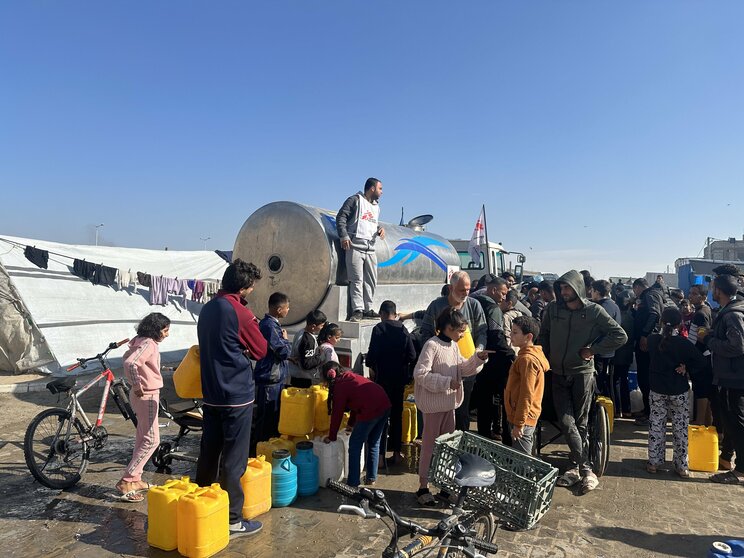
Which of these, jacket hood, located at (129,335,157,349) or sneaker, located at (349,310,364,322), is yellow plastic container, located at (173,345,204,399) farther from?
sneaker, located at (349,310,364,322)

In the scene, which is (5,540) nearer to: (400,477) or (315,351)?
(315,351)

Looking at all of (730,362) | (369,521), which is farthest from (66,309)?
(730,362)

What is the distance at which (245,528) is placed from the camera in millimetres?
4035

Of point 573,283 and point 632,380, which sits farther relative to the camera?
point 632,380

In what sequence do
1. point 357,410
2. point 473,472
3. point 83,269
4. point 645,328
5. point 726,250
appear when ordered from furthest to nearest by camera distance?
point 726,250
point 83,269
point 645,328
point 357,410
point 473,472

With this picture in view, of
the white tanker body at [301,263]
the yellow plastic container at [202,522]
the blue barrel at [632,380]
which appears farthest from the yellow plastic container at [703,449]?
the yellow plastic container at [202,522]

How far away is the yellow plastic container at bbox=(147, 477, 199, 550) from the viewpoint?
372 cm

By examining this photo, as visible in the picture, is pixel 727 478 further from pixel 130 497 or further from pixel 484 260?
pixel 484 260

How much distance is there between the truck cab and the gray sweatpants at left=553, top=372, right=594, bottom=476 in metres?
8.77

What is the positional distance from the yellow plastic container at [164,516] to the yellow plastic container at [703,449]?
18.0 feet

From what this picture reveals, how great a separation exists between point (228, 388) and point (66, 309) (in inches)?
349

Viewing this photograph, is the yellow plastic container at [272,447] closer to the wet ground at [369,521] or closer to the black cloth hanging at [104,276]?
the wet ground at [369,521]

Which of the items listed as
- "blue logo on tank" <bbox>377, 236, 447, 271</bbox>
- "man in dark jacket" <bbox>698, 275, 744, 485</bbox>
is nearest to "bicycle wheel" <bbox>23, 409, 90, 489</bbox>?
"blue logo on tank" <bbox>377, 236, 447, 271</bbox>

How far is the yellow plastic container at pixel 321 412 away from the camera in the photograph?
522 centimetres
